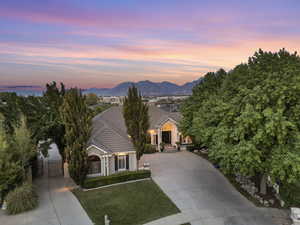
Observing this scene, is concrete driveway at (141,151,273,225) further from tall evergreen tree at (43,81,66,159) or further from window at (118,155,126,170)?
tall evergreen tree at (43,81,66,159)

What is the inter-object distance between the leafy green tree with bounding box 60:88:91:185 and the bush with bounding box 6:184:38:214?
9.45 feet

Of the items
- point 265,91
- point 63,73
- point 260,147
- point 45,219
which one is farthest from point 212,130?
point 63,73

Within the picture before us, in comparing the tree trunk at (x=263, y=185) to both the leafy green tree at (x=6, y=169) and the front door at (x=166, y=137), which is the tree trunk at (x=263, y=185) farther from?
the leafy green tree at (x=6, y=169)

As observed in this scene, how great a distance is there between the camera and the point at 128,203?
11.6 m

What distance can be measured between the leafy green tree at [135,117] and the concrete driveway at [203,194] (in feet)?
11.0

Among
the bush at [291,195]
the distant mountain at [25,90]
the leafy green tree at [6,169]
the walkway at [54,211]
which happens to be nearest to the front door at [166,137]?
the walkway at [54,211]

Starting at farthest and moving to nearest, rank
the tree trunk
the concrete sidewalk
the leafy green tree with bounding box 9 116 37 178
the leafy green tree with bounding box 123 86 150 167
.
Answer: the leafy green tree with bounding box 123 86 150 167, the tree trunk, the leafy green tree with bounding box 9 116 37 178, the concrete sidewalk

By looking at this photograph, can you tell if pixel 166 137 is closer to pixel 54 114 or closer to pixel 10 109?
pixel 54 114

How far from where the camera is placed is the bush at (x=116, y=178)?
538 inches

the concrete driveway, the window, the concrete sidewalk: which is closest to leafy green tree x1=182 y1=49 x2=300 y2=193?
the concrete driveway

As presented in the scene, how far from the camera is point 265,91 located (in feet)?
32.9

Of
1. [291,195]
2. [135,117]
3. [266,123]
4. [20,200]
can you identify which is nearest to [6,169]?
[20,200]

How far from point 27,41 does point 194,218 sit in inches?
929

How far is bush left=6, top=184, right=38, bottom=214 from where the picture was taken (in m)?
10.3
